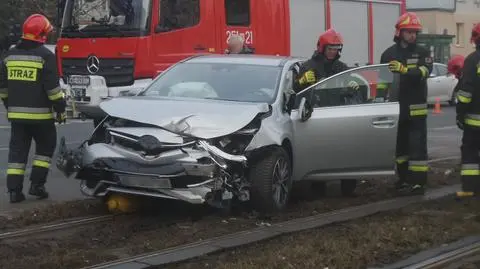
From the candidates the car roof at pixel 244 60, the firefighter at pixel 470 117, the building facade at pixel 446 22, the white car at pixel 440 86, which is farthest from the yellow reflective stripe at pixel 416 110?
the building facade at pixel 446 22

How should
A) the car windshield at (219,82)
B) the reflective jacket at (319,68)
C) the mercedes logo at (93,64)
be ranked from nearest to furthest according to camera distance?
Result: 1. the car windshield at (219,82)
2. the reflective jacket at (319,68)
3. the mercedes logo at (93,64)

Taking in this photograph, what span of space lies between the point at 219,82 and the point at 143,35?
15.2ft

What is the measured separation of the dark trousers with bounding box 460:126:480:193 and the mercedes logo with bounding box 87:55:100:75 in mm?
6414

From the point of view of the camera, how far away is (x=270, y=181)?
7.68 m

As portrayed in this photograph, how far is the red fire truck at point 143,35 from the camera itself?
42.3ft

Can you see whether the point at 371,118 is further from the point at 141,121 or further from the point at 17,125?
the point at 17,125

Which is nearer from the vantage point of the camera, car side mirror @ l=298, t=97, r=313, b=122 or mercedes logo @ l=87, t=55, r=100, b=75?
car side mirror @ l=298, t=97, r=313, b=122

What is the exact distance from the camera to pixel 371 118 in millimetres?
8836

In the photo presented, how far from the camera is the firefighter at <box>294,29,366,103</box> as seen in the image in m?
8.90

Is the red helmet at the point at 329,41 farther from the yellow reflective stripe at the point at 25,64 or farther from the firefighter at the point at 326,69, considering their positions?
the yellow reflective stripe at the point at 25,64

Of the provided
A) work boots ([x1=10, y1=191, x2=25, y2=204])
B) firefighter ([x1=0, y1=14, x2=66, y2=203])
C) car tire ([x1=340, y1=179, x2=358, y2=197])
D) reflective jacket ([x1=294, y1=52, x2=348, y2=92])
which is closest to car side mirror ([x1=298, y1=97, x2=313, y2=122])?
reflective jacket ([x1=294, y1=52, x2=348, y2=92])

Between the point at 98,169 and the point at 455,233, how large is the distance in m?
3.17

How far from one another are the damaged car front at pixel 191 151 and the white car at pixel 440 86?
20010 millimetres

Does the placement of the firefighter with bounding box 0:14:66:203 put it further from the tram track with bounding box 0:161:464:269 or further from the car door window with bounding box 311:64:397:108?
the car door window with bounding box 311:64:397:108
